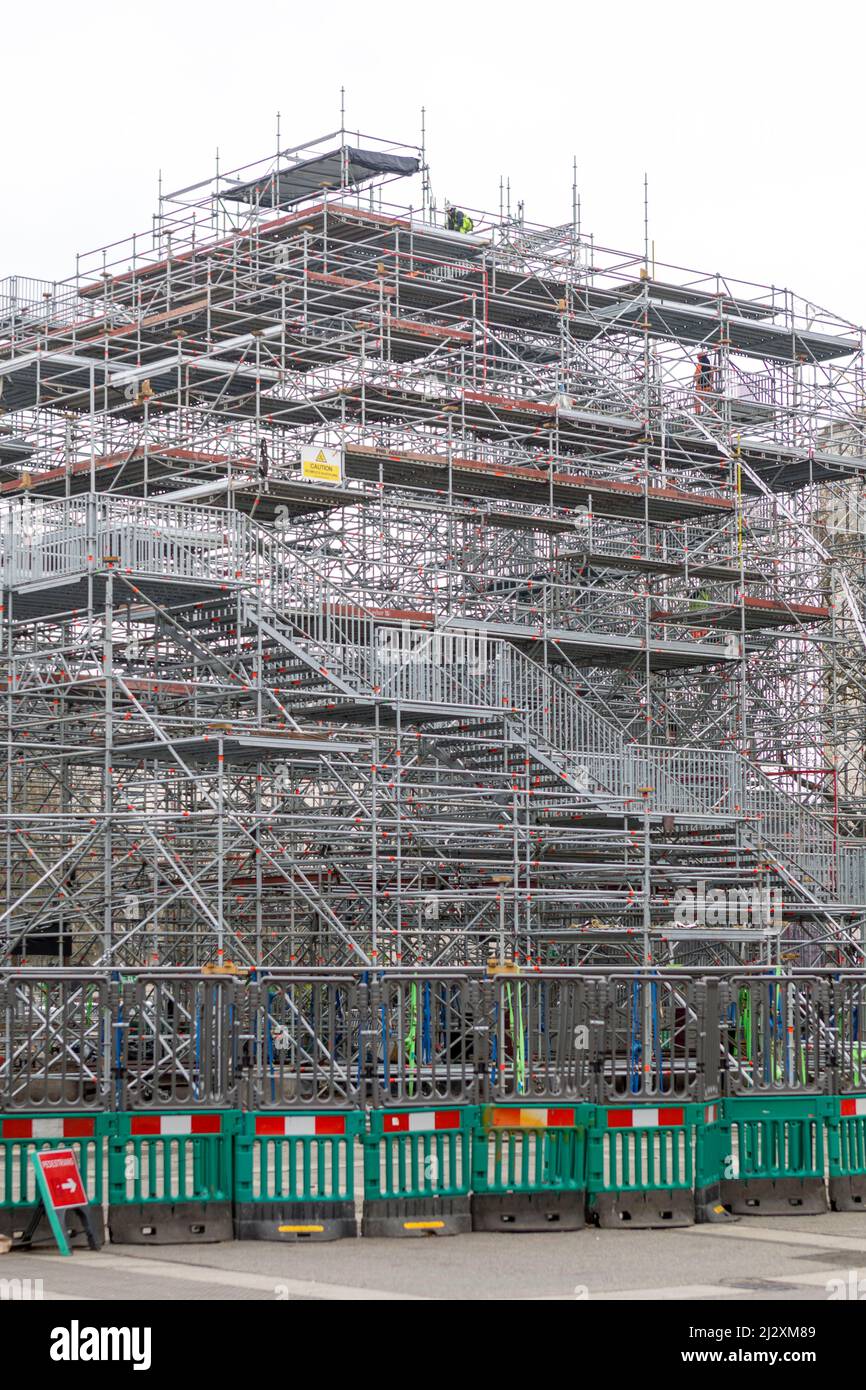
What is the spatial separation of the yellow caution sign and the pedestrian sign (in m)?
22.6

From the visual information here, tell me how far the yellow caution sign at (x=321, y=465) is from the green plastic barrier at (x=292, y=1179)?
21904 mm

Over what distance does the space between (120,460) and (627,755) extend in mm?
10687

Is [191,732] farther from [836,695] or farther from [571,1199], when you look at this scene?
[571,1199]

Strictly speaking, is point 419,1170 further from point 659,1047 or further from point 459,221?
point 459,221

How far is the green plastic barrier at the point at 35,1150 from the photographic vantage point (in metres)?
17.1

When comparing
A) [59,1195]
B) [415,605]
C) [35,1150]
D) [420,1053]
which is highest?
[415,605]

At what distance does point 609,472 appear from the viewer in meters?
46.6

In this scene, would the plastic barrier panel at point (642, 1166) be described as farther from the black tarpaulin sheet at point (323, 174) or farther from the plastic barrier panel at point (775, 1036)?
the black tarpaulin sheet at point (323, 174)

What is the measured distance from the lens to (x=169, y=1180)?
1742 cm

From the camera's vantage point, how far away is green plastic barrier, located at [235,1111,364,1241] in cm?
1745

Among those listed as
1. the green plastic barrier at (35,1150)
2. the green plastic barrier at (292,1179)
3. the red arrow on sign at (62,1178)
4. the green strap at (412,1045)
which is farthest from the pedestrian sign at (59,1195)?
the green strap at (412,1045)

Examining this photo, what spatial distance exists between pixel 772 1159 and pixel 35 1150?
6145mm

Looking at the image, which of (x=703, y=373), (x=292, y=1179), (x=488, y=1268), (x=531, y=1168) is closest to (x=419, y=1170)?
(x=531, y=1168)
